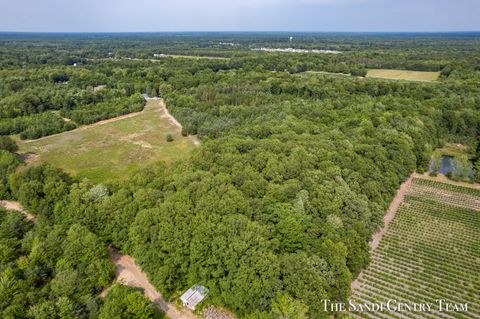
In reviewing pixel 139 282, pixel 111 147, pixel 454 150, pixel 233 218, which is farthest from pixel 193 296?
pixel 454 150

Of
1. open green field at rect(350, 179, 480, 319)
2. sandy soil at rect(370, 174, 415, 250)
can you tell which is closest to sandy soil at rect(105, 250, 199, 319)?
open green field at rect(350, 179, 480, 319)

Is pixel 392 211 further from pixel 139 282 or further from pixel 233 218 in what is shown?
pixel 139 282

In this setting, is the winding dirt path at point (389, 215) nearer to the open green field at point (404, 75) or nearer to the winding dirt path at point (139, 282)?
the winding dirt path at point (139, 282)

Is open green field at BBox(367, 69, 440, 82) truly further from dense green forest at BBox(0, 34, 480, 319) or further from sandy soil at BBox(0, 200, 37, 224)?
sandy soil at BBox(0, 200, 37, 224)

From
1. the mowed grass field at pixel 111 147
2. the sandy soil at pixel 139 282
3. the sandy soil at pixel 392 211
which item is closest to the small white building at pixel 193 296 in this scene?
the sandy soil at pixel 139 282

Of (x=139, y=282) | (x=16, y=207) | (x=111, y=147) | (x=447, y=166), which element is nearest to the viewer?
(x=139, y=282)

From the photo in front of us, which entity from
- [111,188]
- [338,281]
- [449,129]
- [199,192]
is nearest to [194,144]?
[111,188]
